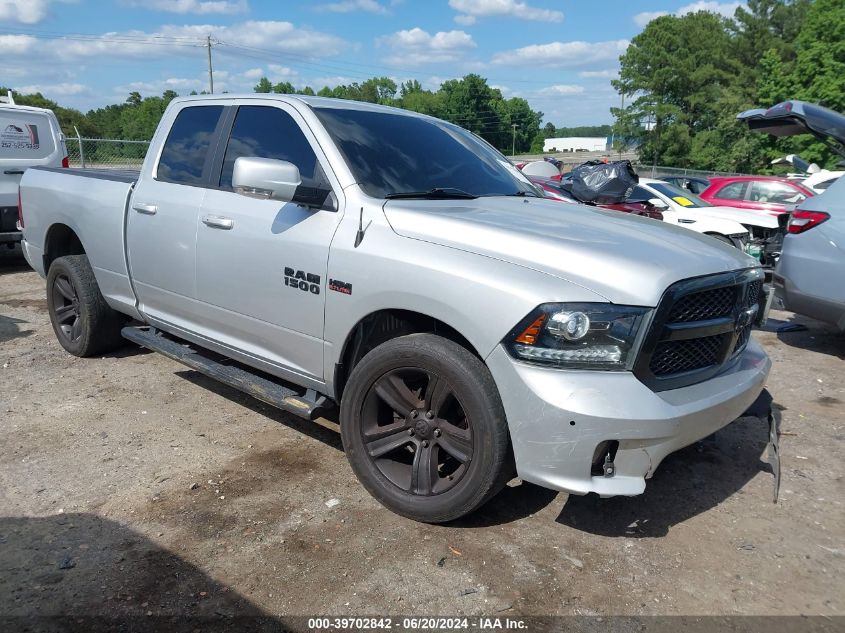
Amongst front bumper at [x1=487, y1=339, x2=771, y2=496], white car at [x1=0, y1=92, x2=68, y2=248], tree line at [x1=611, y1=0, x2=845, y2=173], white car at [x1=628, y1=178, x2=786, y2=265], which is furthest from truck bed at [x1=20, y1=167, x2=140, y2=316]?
tree line at [x1=611, y1=0, x2=845, y2=173]

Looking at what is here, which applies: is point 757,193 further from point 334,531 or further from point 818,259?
point 334,531

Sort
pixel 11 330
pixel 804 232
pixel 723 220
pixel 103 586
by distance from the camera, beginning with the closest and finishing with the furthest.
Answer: pixel 103 586 → pixel 804 232 → pixel 11 330 → pixel 723 220

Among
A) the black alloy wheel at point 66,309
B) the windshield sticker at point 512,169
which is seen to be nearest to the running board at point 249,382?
the black alloy wheel at point 66,309

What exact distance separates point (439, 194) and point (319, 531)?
5.86 ft

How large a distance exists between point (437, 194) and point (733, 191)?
12491 mm

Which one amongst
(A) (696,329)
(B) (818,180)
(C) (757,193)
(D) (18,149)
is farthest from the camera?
(C) (757,193)

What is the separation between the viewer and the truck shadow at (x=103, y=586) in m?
2.46

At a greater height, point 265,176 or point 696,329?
point 265,176

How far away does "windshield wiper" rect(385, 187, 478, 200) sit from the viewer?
3382mm

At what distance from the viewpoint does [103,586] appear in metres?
2.65

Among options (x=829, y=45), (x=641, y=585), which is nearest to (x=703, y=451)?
(x=641, y=585)

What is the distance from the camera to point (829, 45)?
136ft

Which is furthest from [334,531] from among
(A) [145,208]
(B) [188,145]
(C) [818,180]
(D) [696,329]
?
(C) [818,180]

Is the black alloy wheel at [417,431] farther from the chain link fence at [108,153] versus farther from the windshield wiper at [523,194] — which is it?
the chain link fence at [108,153]
